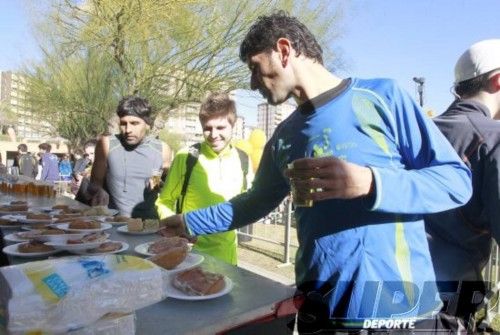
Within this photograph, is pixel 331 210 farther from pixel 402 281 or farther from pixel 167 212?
pixel 167 212

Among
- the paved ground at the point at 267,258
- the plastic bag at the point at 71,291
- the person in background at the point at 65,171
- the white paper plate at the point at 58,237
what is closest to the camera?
the plastic bag at the point at 71,291

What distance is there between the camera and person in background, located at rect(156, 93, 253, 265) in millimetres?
2736

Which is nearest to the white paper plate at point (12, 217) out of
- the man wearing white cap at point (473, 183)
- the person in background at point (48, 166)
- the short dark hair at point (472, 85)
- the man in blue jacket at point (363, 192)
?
the man in blue jacket at point (363, 192)

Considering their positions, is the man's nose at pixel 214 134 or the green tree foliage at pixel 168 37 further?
the green tree foliage at pixel 168 37

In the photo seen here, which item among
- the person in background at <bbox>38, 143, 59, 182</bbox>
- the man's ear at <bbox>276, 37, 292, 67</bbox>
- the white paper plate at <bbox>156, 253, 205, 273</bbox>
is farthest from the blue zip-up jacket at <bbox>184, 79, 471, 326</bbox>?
the person in background at <bbox>38, 143, 59, 182</bbox>

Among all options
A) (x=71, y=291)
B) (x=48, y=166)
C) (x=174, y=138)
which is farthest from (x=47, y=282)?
(x=174, y=138)

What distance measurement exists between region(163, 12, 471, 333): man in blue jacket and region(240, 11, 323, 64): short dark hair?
3 cm

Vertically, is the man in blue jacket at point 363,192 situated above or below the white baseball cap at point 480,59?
below

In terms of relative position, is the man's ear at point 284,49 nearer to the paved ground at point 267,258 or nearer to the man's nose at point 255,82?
the man's nose at point 255,82

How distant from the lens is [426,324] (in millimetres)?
1357

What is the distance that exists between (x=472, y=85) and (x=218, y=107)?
156cm

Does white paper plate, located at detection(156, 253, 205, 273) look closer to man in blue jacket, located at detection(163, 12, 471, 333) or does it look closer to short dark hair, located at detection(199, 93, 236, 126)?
man in blue jacket, located at detection(163, 12, 471, 333)

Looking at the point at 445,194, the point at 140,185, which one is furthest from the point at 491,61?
the point at 140,185

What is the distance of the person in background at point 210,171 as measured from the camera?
2736 mm
